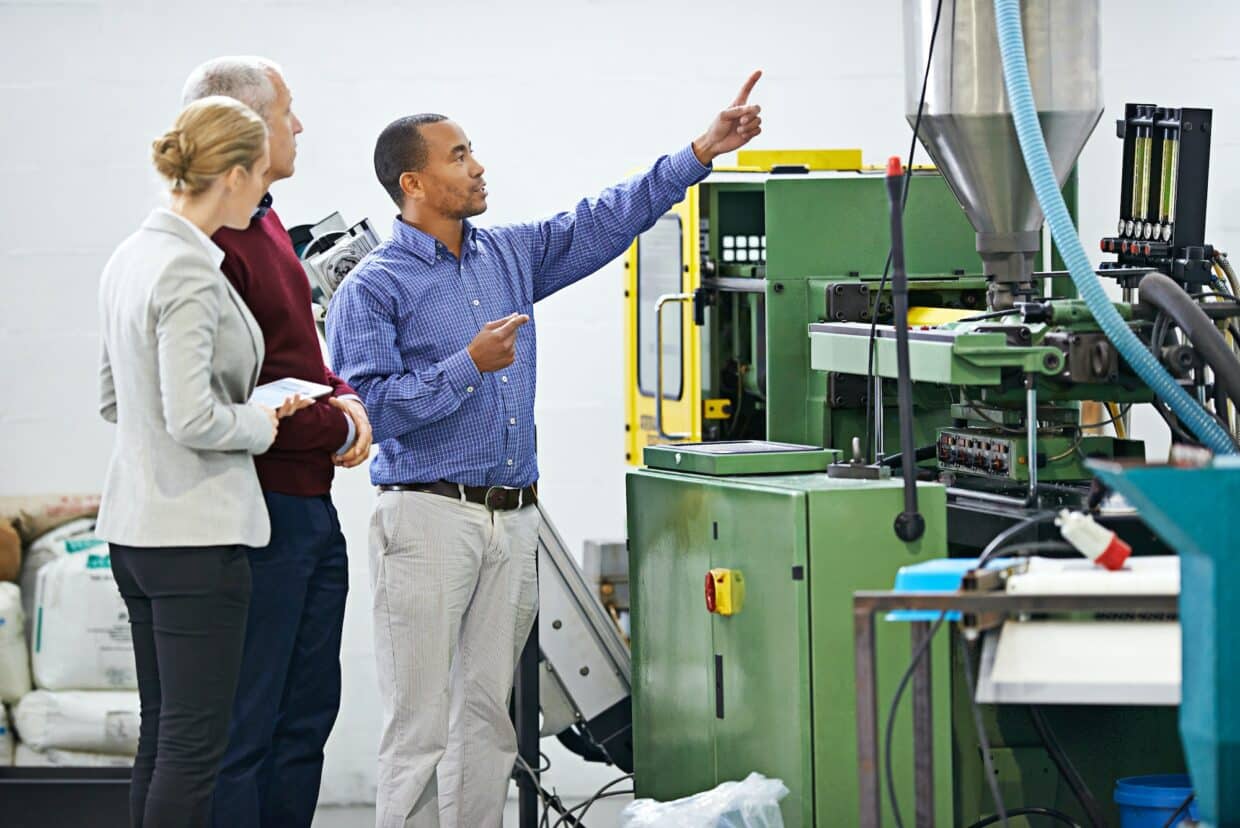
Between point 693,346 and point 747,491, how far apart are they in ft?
4.25

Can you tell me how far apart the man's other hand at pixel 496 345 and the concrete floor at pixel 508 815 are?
1.78m

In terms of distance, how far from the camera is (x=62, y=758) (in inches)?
172

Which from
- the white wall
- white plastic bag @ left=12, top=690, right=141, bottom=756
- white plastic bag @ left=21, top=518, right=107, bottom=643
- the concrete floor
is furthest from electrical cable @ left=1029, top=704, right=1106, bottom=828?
white plastic bag @ left=21, top=518, right=107, bottom=643

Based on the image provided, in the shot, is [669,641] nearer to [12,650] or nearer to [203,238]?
[203,238]

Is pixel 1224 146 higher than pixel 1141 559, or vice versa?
pixel 1224 146

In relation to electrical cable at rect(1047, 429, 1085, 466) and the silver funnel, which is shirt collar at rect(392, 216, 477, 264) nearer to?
the silver funnel

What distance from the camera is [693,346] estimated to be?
13.0 ft

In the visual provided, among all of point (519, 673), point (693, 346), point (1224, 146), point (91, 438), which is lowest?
point (519, 673)

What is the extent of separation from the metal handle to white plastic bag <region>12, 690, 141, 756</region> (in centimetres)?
166

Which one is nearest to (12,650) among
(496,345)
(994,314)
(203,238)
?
(496,345)

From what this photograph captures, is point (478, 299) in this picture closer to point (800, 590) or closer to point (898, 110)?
point (800, 590)

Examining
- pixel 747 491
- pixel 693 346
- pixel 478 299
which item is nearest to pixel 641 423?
pixel 693 346

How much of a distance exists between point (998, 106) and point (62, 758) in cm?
314

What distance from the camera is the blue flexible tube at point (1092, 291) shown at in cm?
250
